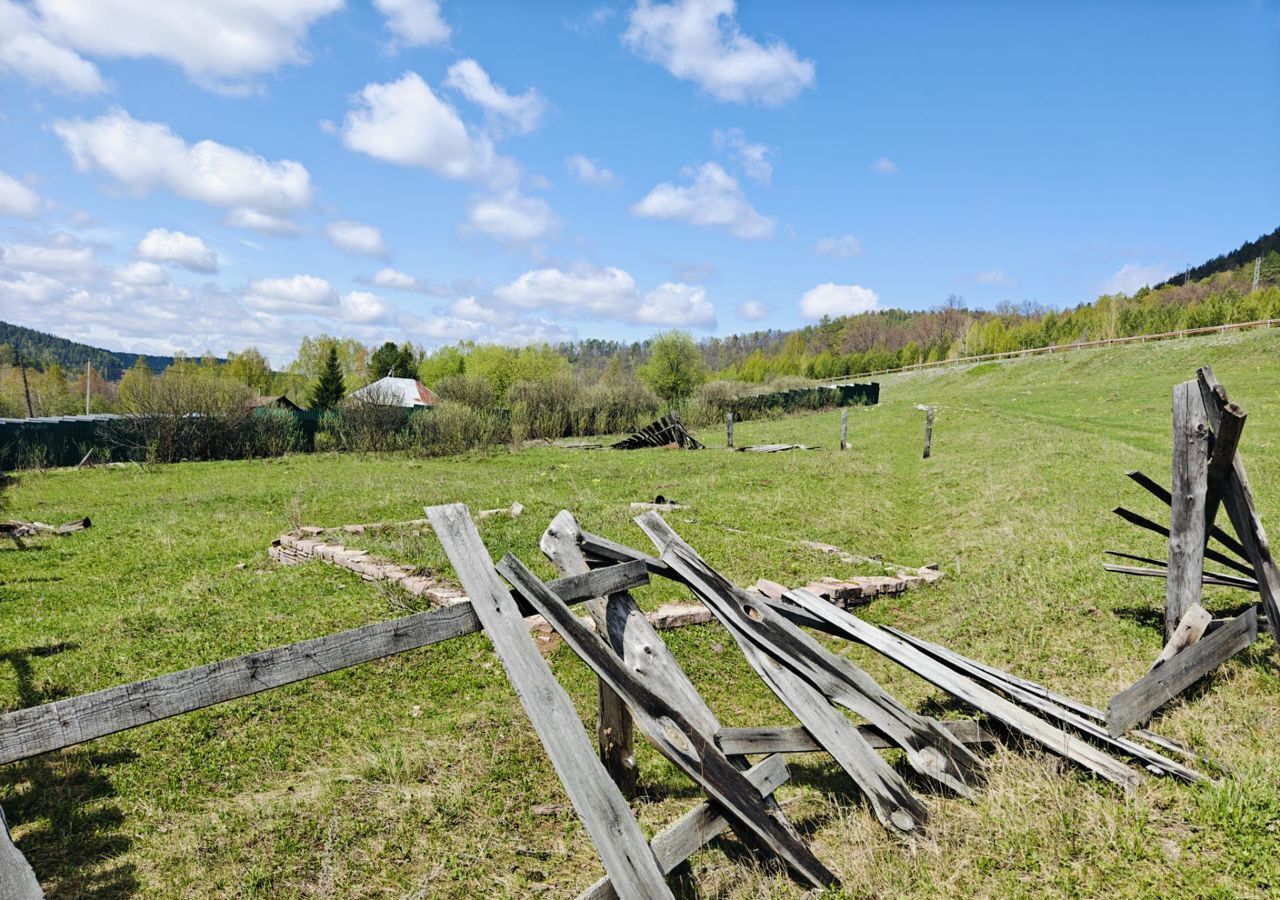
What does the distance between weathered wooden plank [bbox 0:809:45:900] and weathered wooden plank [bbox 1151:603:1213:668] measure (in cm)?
560

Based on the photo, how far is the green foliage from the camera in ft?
202

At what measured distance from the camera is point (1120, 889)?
2.78 m

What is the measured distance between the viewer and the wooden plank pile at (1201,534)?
14.2 ft

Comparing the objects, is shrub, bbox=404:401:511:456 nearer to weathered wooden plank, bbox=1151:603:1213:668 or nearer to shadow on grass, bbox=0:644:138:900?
shadow on grass, bbox=0:644:138:900

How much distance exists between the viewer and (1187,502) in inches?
190

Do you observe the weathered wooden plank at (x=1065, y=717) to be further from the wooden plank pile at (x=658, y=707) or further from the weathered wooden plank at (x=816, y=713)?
the weathered wooden plank at (x=816, y=713)

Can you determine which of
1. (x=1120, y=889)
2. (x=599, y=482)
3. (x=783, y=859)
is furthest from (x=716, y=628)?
(x=599, y=482)

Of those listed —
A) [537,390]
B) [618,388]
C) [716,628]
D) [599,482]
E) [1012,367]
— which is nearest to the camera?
[716,628]

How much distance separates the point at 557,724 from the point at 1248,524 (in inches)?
185

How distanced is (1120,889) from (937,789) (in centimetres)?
103

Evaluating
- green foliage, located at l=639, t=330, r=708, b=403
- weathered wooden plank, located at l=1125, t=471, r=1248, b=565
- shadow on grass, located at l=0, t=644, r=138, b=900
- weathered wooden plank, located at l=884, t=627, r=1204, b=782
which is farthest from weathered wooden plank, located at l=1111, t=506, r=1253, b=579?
green foliage, located at l=639, t=330, r=708, b=403

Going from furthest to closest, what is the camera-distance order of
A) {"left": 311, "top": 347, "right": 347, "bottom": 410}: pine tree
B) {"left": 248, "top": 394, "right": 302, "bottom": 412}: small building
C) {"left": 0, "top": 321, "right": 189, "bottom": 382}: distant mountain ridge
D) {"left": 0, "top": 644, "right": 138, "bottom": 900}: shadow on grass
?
1. {"left": 0, "top": 321, "right": 189, "bottom": 382}: distant mountain ridge
2. {"left": 311, "top": 347, "right": 347, "bottom": 410}: pine tree
3. {"left": 248, "top": 394, "right": 302, "bottom": 412}: small building
4. {"left": 0, "top": 644, "right": 138, "bottom": 900}: shadow on grass

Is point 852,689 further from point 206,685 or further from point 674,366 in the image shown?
point 674,366

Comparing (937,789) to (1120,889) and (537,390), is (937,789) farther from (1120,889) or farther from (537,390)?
(537,390)
